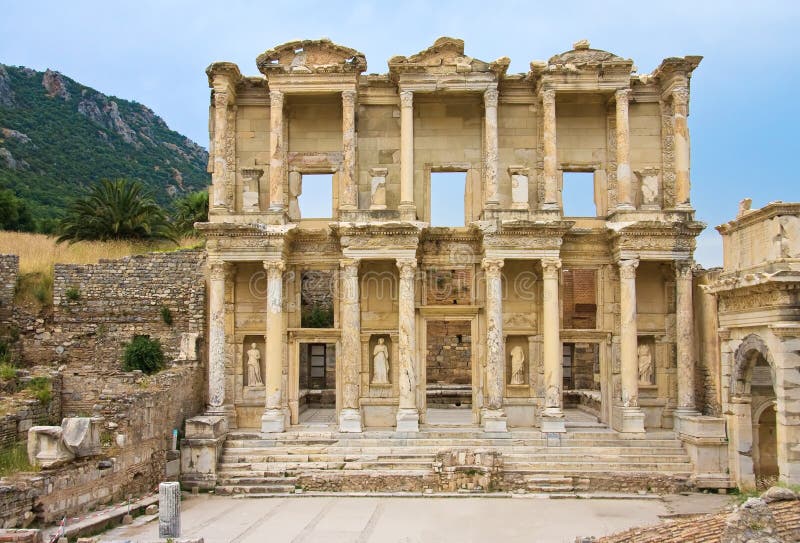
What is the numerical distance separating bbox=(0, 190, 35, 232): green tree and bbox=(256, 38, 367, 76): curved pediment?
67.0 ft

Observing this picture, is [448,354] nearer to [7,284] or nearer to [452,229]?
[452,229]

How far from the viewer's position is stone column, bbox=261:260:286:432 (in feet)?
61.8

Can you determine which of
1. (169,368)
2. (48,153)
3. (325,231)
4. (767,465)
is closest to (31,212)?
(48,153)

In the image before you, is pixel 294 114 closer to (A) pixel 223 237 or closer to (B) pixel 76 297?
(A) pixel 223 237

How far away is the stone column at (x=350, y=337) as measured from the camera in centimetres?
1884

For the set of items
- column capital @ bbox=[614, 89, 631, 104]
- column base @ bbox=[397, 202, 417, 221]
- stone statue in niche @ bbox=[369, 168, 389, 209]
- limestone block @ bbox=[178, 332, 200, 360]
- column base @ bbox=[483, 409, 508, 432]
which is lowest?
column base @ bbox=[483, 409, 508, 432]

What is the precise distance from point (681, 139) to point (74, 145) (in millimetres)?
42932

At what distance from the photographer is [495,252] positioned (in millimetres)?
18938

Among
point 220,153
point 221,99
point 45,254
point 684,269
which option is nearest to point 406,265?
point 220,153

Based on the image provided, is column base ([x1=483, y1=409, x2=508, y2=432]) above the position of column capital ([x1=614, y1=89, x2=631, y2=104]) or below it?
below

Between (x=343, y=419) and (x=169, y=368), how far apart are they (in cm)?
549

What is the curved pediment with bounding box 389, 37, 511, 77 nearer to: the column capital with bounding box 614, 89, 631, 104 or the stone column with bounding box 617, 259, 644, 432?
the column capital with bounding box 614, 89, 631, 104

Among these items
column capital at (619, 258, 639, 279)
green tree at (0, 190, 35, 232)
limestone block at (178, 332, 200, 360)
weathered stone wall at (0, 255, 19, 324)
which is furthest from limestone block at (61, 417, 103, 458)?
green tree at (0, 190, 35, 232)

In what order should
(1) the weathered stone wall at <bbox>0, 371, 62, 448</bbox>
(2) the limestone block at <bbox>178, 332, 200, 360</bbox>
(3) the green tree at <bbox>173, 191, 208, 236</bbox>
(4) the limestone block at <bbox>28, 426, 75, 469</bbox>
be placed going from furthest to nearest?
(3) the green tree at <bbox>173, 191, 208, 236</bbox>
(2) the limestone block at <bbox>178, 332, 200, 360</bbox>
(1) the weathered stone wall at <bbox>0, 371, 62, 448</bbox>
(4) the limestone block at <bbox>28, 426, 75, 469</bbox>
